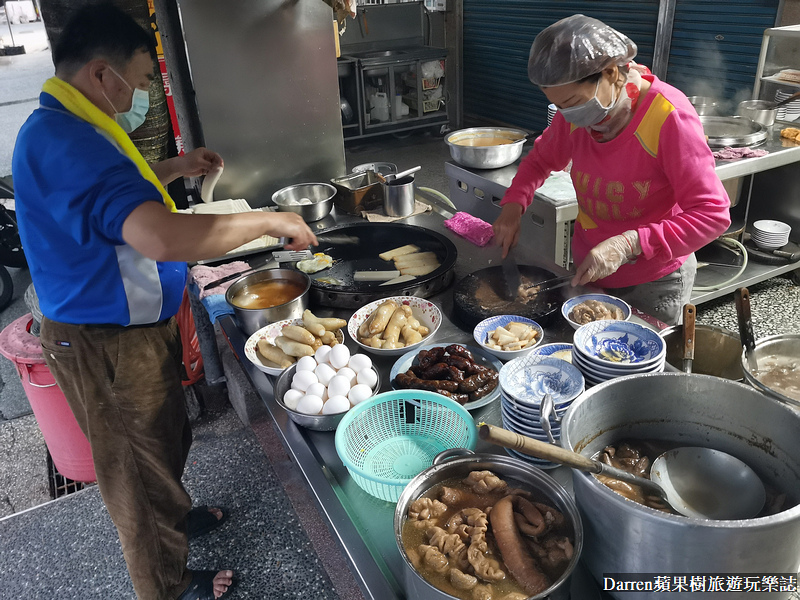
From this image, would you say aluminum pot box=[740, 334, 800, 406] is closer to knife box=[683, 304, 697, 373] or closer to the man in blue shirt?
knife box=[683, 304, 697, 373]

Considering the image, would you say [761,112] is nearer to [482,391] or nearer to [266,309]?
[482,391]

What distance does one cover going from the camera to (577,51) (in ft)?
6.61

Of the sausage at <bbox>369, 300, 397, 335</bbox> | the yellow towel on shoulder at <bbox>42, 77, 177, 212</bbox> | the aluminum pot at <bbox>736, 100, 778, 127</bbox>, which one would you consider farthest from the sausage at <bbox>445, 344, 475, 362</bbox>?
the aluminum pot at <bbox>736, 100, 778, 127</bbox>

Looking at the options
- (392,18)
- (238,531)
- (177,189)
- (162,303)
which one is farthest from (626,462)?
(392,18)

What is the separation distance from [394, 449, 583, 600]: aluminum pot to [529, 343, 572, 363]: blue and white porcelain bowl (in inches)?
21.4

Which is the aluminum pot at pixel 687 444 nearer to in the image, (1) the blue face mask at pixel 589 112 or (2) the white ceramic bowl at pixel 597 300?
(2) the white ceramic bowl at pixel 597 300

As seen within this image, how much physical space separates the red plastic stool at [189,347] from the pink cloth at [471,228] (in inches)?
74.7

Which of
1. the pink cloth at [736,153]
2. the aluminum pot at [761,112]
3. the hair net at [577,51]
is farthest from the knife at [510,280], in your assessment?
the aluminum pot at [761,112]

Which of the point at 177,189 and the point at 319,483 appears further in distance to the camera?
the point at 177,189

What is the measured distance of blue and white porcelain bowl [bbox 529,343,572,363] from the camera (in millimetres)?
1932

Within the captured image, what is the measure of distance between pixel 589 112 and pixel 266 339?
5.07 feet

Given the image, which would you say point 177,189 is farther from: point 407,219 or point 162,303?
point 162,303

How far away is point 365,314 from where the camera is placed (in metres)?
2.46

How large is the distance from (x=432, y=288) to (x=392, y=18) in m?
8.67
